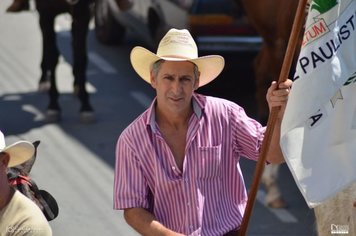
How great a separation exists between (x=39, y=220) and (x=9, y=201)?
0.17m

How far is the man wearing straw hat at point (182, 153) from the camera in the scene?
520cm

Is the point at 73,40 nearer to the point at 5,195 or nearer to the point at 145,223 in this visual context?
the point at 145,223

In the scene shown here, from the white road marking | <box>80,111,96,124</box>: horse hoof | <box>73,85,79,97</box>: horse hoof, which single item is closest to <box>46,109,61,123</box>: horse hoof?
<box>80,111,96,124</box>: horse hoof

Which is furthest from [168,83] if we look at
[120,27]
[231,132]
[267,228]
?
[120,27]

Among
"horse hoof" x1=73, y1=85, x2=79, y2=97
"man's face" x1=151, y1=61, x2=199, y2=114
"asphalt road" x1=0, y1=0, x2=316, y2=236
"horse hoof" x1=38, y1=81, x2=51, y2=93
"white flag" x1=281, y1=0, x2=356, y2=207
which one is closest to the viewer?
"white flag" x1=281, y1=0, x2=356, y2=207

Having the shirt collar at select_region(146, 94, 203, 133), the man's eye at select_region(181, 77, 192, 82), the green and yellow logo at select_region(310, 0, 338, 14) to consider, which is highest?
the green and yellow logo at select_region(310, 0, 338, 14)

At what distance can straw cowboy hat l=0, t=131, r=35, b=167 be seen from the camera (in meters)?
4.91

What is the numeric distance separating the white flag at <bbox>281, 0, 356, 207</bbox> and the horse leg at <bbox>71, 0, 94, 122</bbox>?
6602mm

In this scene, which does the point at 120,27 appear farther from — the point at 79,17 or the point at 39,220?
the point at 39,220

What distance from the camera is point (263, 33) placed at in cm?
1016

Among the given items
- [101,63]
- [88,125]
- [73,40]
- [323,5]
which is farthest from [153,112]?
[101,63]

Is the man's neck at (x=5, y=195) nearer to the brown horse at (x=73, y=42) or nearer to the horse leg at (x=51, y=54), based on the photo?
the brown horse at (x=73, y=42)

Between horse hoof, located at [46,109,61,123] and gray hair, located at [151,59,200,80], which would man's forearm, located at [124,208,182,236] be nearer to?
gray hair, located at [151,59,200,80]

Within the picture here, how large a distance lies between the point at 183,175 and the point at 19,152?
2.45ft
